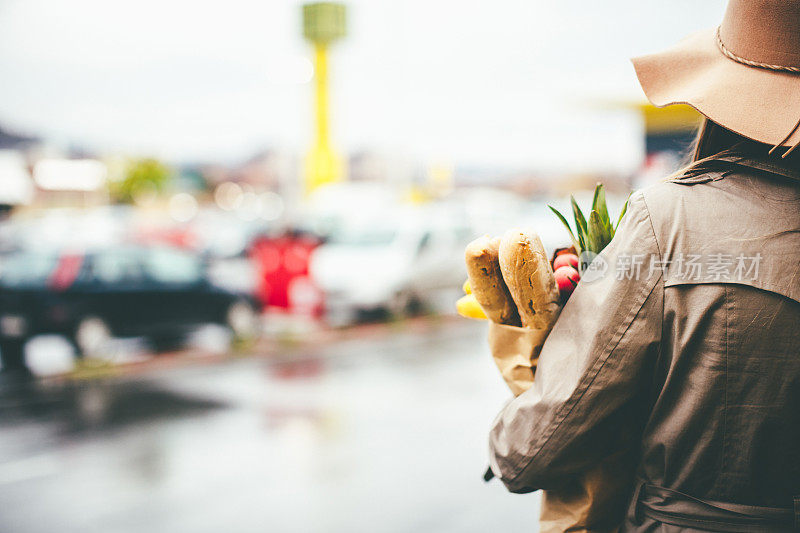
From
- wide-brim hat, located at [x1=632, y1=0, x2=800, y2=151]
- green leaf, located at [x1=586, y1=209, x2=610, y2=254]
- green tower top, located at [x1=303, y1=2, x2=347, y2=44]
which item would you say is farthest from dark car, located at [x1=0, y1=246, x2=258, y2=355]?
green tower top, located at [x1=303, y1=2, x2=347, y2=44]

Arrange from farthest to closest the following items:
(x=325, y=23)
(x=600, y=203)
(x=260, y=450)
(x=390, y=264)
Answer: (x=325, y=23) → (x=390, y=264) → (x=260, y=450) → (x=600, y=203)

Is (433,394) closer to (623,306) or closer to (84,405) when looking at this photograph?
(84,405)

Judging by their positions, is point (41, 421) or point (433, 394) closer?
A: point (41, 421)

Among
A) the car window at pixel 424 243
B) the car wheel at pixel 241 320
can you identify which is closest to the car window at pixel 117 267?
the car wheel at pixel 241 320

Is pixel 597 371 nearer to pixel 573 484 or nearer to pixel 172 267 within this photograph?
pixel 573 484

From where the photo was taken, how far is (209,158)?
350 ft

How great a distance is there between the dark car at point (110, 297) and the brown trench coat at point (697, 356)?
9581 millimetres

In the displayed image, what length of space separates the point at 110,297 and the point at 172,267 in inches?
49.3

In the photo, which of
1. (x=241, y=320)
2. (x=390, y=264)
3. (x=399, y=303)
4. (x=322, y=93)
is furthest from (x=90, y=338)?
(x=322, y=93)

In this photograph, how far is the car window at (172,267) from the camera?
36.4ft

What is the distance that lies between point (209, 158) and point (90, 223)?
89.0 meters

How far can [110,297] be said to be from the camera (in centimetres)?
1042

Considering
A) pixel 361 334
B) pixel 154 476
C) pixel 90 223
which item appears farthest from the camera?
pixel 90 223

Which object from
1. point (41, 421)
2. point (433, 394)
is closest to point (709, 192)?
point (433, 394)
